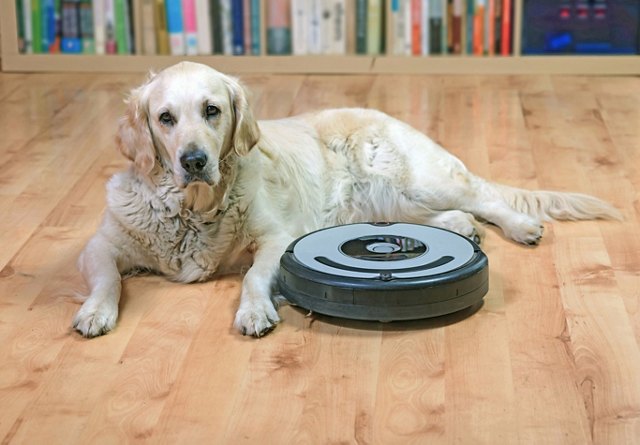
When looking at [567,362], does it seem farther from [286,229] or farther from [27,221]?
[27,221]

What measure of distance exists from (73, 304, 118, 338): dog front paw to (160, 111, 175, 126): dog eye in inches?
19.1

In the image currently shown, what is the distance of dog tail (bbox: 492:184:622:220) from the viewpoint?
135 inches

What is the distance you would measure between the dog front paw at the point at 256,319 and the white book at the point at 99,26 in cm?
324

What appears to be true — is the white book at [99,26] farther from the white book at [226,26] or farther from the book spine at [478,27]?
the book spine at [478,27]

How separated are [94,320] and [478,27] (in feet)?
10.9

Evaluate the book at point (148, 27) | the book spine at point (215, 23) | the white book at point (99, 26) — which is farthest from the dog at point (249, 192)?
the white book at point (99, 26)

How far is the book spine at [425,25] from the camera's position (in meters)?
5.48

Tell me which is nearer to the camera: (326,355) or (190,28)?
(326,355)

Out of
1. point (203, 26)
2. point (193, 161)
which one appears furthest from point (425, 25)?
point (193, 161)

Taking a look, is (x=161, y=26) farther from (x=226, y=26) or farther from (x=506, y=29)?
(x=506, y=29)

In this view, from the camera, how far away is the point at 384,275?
265cm

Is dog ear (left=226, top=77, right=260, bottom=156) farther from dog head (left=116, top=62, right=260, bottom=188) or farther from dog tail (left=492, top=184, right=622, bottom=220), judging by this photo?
dog tail (left=492, top=184, right=622, bottom=220)

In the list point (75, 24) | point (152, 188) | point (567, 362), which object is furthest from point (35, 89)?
point (567, 362)

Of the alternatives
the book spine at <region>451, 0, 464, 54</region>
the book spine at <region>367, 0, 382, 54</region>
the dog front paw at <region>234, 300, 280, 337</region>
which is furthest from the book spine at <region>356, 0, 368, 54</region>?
the dog front paw at <region>234, 300, 280, 337</region>
